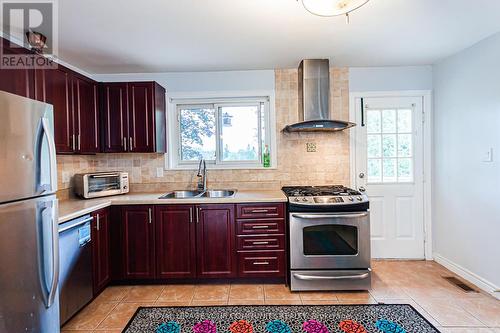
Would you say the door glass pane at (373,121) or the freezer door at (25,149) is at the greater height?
the door glass pane at (373,121)

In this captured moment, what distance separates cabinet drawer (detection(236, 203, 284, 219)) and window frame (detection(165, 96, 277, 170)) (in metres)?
0.73

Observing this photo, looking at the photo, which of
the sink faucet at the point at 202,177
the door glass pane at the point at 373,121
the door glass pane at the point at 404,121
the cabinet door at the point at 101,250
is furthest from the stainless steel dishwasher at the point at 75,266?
the door glass pane at the point at 404,121

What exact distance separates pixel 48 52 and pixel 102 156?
3.88 ft

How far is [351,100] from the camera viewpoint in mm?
3133

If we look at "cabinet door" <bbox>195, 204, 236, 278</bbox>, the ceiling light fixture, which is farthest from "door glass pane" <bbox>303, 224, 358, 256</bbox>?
the ceiling light fixture

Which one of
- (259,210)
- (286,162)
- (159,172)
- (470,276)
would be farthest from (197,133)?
(470,276)

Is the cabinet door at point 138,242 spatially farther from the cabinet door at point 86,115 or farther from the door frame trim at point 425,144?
the door frame trim at point 425,144

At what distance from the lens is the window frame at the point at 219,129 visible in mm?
3166

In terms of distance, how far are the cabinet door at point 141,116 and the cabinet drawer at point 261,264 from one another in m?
Answer: 1.54

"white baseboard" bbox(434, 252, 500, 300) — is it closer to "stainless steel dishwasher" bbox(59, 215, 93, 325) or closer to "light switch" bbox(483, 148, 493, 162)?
"light switch" bbox(483, 148, 493, 162)

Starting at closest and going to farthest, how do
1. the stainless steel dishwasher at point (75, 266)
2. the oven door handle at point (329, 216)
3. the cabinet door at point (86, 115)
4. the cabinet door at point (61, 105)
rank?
the stainless steel dishwasher at point (75, 266)
the cabinet door at point (61, 105)
the oven door handle at point (329, 216)
the cabinet door at point (86, 115)

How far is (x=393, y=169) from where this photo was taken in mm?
3133

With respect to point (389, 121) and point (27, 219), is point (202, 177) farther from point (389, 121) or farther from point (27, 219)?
point (389, 121)

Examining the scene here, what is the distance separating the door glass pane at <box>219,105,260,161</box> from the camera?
3221 millimetres
